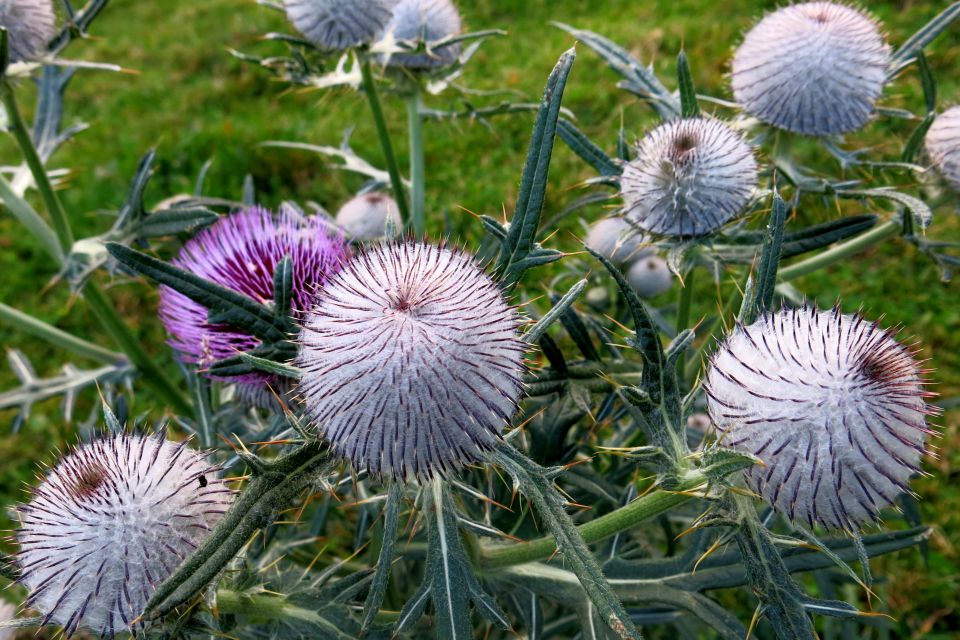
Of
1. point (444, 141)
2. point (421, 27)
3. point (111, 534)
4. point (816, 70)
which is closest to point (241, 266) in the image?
point (111, 534)

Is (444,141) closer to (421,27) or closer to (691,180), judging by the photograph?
(421,27)

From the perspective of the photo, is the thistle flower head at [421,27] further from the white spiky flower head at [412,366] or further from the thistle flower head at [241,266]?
the white spiky flower head at [412,366]

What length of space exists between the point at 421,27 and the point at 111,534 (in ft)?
7.62

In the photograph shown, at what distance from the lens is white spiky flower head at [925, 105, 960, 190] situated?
2654 millimetres

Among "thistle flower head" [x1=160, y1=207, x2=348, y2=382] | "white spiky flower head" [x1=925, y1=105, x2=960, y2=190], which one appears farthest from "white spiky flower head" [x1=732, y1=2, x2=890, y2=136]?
"thistle flower head" [x1=160, y1=207, x2=348, y2=382]

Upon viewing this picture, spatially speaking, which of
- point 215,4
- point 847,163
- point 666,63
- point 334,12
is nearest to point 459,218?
point 666,63

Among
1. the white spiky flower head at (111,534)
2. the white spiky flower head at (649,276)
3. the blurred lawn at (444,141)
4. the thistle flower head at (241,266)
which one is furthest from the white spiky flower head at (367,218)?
the white spiky flower head at (111,534)

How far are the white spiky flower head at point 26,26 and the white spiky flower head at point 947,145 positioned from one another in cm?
315

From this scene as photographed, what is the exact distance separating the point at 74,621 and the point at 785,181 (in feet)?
8.43

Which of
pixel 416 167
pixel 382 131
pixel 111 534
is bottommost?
pixel 111 534

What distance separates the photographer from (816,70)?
2.67m

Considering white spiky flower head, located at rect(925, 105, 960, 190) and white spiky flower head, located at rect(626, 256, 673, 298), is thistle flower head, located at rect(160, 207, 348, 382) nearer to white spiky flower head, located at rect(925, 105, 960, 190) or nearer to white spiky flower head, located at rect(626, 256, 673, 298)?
white spiky flower head, located at rect(626, 256, 673, 298)

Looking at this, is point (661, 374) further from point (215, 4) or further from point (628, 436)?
point (215, 4)

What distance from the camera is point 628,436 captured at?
291cm
